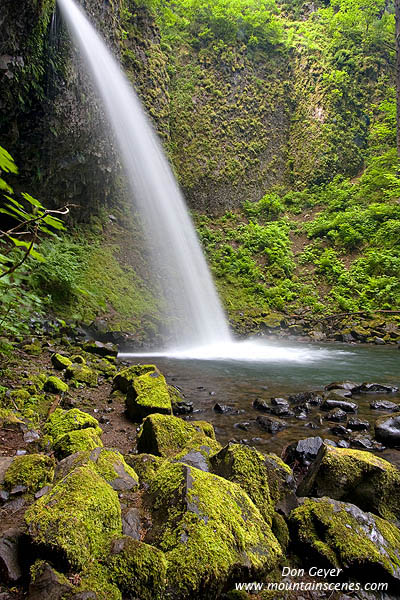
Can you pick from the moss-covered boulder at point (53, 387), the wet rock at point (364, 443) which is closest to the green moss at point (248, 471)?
the wet rock at point (364, 443)

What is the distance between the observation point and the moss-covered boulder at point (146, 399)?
392 cm

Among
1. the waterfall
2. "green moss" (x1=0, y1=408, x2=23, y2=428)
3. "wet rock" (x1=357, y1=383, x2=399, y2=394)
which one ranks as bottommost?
"wet rock" (x1=357, y1=383, x2=399, y2=394)

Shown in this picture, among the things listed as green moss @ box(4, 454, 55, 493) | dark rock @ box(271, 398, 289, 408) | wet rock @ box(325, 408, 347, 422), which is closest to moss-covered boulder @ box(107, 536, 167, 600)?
green moss @ box(4, 454, 55, 493)

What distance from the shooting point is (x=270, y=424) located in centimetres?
422

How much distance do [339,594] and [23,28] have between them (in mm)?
11210

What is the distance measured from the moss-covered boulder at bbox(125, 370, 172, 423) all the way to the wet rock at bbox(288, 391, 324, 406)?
2.38 m

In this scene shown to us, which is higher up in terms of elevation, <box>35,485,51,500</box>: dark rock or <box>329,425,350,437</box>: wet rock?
<box>35,485,51,500</box>: dark rock

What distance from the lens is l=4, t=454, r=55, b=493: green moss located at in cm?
185

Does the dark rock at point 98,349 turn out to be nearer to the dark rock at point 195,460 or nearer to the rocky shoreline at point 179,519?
the rocky shoreline at point 179,519

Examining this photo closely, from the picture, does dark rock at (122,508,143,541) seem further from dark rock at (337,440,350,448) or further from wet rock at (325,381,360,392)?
wet rock at (325,381,360,392)

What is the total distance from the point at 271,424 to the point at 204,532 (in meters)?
2.86

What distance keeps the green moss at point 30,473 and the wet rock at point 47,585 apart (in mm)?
679

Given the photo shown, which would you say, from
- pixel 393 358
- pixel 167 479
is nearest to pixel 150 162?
pixel 393 358

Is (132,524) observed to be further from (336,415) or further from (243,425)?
(336,415)
